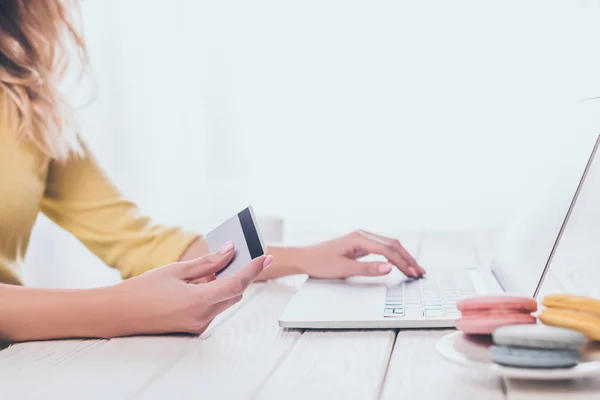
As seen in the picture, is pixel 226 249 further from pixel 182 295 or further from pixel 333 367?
pixel 333 367

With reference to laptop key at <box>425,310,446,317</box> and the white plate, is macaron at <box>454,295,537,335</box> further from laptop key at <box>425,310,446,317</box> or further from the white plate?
laptop key at <box>425,310,446,317</box>

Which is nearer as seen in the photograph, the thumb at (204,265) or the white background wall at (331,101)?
the thumb at (204,265)

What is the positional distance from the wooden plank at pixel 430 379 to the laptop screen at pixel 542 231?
0.25 meters

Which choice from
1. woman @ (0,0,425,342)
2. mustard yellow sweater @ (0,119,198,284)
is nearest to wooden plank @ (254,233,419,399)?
woman @ (0,0,425,342)

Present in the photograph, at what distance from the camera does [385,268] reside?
3.48ft

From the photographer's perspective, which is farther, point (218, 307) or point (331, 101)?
point (331, 101)

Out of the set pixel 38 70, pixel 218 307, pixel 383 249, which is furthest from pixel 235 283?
pixel 38 70

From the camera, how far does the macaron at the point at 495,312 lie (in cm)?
59

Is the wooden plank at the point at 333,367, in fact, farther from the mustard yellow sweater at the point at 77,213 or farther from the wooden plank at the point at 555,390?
the mustard yellow sweater at the point at 77,213

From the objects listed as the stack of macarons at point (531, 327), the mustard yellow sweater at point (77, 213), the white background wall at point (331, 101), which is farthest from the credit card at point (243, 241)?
the white background wall at point (331, 101)

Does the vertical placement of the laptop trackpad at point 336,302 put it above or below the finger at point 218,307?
below

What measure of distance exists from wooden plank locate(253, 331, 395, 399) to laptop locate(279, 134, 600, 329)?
0.11 feet

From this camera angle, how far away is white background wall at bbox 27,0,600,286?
7.29 feet

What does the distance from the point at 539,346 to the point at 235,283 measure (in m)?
0.32
